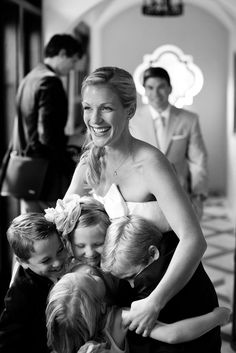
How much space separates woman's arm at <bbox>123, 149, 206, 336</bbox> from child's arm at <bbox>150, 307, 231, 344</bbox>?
4 centimetres

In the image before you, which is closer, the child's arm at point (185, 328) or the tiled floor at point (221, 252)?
the child's arm at point (185, 328)

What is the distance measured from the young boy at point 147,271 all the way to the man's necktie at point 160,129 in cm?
185

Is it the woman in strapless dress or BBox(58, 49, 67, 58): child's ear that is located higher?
BBox(58, 49, 67, 58): child's ear

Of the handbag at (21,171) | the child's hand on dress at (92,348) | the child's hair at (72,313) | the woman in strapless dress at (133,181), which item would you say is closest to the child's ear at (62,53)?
the handbag at (21,171)

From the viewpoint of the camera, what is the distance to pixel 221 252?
5.66 m

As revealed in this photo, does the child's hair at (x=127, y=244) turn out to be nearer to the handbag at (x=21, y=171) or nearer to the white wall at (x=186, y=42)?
the handbag at (x=21, y=171)

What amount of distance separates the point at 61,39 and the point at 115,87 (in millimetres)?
1962

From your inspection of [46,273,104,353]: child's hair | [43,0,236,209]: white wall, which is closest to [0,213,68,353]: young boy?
[46,273,104,353]: child's hair

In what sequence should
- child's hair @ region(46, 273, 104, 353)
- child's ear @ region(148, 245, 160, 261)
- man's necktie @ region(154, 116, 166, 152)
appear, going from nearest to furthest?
child's hair @ region(46, 273, 104, 353) < child's ear @ region(148, 245, 160, 261) < man's necktie @ region(154, 116, 166, 152)

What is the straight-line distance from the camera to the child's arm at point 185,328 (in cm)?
149

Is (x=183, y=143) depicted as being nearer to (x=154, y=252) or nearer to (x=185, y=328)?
(x=154, y=252)

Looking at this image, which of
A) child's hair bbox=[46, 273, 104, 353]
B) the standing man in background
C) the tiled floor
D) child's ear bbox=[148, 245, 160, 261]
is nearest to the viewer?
child's hair bbox=[46, 273, 104, 353]

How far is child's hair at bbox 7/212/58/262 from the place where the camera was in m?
1.58

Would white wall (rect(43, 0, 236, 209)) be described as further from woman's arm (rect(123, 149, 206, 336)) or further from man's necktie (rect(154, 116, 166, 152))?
woman's arm (rect(123, 149, 206, 336))
